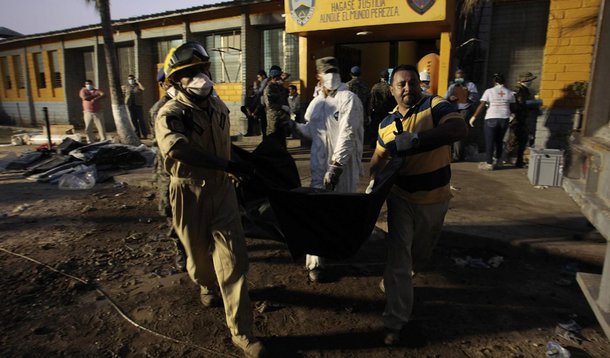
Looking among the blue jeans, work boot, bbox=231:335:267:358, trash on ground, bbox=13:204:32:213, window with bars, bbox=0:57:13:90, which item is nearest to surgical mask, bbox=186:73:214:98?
work boot, bbox=231:335:267:358

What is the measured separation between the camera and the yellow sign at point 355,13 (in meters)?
8.46

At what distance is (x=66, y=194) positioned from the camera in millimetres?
7324

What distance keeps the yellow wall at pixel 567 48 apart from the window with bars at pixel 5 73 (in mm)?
28084

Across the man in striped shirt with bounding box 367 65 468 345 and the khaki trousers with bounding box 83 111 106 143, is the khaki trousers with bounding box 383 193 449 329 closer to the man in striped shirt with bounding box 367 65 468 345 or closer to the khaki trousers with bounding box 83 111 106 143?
the man in striped shirt with bounding box 367 65 468 345

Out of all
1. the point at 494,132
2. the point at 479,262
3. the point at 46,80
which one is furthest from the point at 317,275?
the point at 46,80

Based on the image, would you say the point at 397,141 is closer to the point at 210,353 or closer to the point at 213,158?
the point at 213,158

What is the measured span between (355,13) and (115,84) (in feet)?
24.4

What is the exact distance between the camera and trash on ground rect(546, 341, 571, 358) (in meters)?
2.72

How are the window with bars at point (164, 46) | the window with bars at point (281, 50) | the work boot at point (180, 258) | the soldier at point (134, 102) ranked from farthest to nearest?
1. the window with bars at point (164, 46)
2. the soldier at point (134, 102)
3. the window with bars at point (281, 50)
4. the work boot at point (180, 258)

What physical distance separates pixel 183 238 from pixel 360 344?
150 centimetres

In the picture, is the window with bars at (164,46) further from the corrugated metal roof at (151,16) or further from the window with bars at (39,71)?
the window with bars at (39,71)

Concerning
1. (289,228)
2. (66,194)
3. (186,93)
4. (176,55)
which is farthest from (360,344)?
(66,194)

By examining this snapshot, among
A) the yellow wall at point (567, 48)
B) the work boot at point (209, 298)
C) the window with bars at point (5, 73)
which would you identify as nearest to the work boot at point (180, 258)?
the work boot at point (209, 298)

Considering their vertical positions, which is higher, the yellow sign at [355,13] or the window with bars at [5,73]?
the yellow sign at [355,13]
